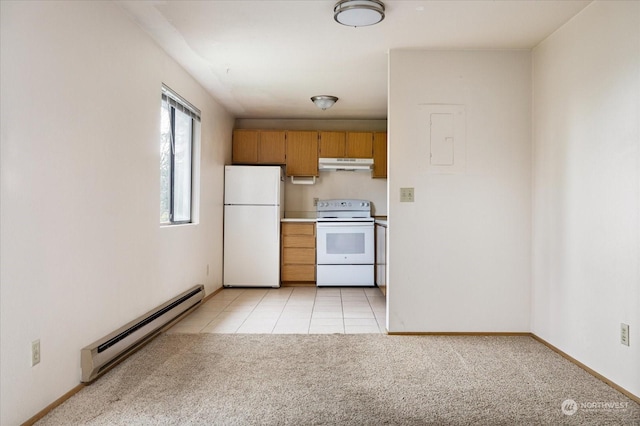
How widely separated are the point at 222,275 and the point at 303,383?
3.22 metres

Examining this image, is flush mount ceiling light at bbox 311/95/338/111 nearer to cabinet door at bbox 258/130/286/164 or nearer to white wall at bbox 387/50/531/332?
cabinet door at bbox 258/130/286/164

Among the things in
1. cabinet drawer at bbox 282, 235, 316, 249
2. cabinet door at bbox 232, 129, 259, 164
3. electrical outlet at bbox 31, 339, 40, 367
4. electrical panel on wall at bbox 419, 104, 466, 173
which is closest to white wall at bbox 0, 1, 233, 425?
electrical outlet at bbox 31, 339, 40, 367

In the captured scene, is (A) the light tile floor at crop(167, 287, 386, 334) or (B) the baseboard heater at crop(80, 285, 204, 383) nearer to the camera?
(B) the baseboard heater at crop(80, 285, 204, 383)

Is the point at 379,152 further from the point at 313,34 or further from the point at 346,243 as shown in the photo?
the point at 313,34

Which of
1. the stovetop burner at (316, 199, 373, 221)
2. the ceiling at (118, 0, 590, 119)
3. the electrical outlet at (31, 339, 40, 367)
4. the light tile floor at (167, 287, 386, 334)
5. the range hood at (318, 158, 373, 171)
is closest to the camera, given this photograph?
the electrical outlet at (31, 339, 40, 367)

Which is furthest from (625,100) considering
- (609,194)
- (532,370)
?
(532,370)

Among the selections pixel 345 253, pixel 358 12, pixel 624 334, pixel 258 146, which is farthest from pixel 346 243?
pixel 624 334

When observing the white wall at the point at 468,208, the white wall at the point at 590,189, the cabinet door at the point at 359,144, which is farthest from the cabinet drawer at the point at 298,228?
the white wall at the point at 590,189

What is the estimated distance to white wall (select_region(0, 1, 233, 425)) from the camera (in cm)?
184

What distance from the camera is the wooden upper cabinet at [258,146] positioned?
5836mm

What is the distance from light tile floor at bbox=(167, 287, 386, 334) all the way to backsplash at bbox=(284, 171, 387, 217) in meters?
1.29

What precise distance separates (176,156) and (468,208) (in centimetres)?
263

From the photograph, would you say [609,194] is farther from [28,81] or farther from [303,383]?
Answer: [28,81]

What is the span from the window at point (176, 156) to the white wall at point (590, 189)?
2995mm
